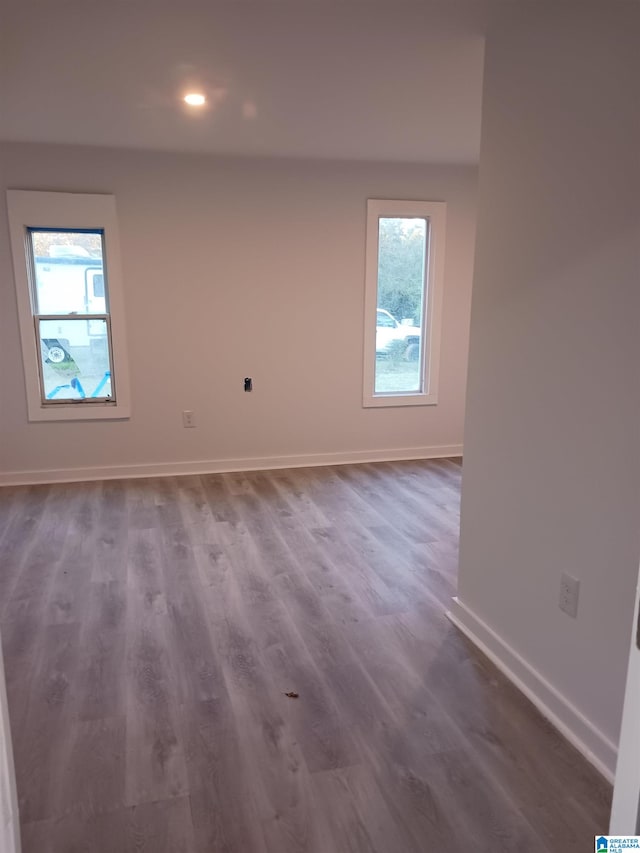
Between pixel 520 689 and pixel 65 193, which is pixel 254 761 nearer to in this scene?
pixel 520 689

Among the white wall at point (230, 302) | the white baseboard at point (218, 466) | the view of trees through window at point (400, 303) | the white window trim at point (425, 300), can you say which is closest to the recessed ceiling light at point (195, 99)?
the white wall at point (230, 302)

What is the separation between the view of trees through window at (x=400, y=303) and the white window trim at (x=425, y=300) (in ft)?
0.20

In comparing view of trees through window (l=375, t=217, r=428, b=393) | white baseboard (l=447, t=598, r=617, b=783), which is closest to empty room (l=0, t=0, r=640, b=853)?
white baseboard (l=447, t=598, r=617, b=783)

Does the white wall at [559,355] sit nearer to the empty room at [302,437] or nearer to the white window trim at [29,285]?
the empty room at [302,437]

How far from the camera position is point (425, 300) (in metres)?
5.10

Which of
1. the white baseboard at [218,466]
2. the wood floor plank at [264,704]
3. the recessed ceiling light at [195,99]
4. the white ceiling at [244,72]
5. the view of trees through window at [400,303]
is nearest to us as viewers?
the wood floor plank at [264,704]

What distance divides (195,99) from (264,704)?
2812mm

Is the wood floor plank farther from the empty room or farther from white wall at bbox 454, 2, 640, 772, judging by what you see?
white wall at bbox 454, 2, 640, 772

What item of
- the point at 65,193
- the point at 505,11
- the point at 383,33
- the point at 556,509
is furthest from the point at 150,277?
the point at 556,509

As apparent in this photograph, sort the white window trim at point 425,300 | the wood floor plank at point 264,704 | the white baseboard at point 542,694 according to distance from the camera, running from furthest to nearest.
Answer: the white window trim at point 425,300
the white baseboard at point 542,694
the wood floor plank at point 264,704

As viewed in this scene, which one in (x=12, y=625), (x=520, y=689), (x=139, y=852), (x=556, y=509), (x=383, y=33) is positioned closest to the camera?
(x=139, y=852)

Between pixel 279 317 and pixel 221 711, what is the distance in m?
3.26

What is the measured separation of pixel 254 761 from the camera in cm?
183

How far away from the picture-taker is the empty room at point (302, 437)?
1.68 m
